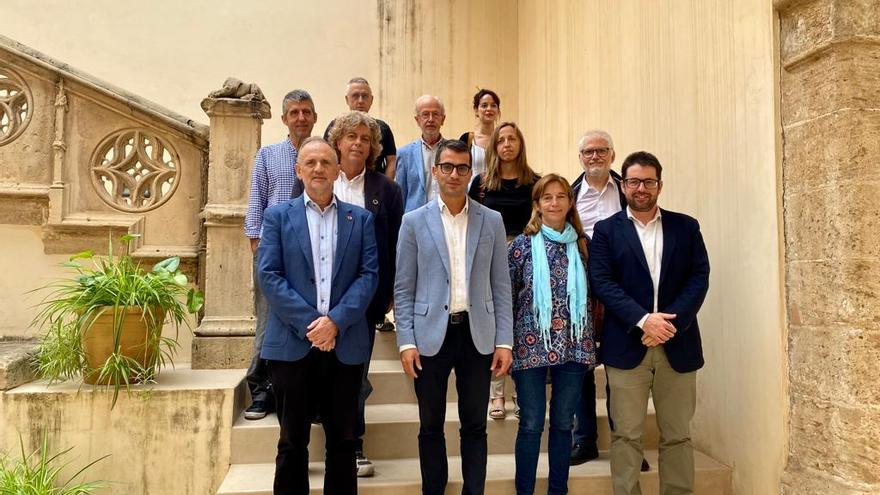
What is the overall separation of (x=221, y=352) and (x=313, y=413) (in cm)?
139

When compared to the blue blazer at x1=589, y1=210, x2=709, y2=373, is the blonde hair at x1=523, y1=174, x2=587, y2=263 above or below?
above

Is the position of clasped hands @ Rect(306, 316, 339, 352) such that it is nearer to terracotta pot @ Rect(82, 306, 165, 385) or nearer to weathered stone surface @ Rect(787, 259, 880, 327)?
terracotta pot @ Rect(82, 306, 165, 385)

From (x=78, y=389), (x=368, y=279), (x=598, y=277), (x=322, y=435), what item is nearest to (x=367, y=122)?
(x=368, y=279)

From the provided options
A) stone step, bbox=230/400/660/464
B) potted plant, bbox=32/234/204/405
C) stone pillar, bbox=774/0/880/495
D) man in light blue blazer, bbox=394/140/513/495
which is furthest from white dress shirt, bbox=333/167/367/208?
stone pillar, bbox=774/0/880/495

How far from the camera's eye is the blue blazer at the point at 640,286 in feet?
8.74

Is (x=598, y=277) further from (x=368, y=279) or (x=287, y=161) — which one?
(x=287, y=161)

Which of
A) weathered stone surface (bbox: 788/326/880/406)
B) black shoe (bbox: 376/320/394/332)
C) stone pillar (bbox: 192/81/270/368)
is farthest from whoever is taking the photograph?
black shoe (bbox: 376/320/394/332)

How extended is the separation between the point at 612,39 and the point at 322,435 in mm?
3471

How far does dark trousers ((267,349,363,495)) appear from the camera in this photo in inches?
95.7

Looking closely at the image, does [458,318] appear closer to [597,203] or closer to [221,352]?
[597,203]

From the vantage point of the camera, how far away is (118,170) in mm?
3979

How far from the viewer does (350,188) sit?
2.91 m

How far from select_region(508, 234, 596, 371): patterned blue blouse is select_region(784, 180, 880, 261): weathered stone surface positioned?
38.9 inches

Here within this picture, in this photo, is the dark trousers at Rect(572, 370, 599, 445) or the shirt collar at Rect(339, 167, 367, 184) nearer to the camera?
the shirt collar at Rect(339, 167, 367, 184)
